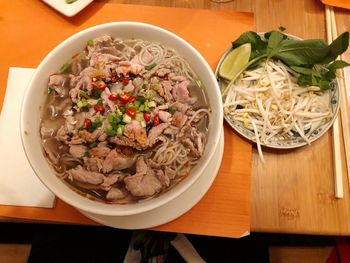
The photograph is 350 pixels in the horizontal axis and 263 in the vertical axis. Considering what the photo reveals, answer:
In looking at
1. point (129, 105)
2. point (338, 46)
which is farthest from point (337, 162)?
point (129, 105)

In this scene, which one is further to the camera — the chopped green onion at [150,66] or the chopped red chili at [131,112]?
the chopped green onion at [150,66]

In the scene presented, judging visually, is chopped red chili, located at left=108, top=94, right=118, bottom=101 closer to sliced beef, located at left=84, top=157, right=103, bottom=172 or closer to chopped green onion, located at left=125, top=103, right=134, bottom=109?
chopped green onion, located at left=125, top=103, right=134, bottom=109

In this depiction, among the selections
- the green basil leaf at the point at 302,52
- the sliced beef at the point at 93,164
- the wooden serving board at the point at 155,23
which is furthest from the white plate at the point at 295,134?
the sliced beef at the point at 93,164

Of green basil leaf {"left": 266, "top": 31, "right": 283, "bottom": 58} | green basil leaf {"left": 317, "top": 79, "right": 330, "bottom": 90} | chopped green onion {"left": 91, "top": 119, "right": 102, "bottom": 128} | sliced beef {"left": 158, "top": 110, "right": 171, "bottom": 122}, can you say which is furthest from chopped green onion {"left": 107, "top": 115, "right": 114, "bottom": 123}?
green basil leaf {"left": 317, "top": 79, "right": 330, "bottom": 90}

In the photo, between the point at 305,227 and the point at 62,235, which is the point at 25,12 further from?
the point at 305,227

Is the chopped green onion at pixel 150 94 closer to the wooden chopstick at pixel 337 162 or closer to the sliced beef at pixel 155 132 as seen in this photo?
the sliced beef at pixel 155 132

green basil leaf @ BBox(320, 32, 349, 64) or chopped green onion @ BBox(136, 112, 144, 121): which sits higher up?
green basil leaf @ BBox(320, 32, 349, 64)
